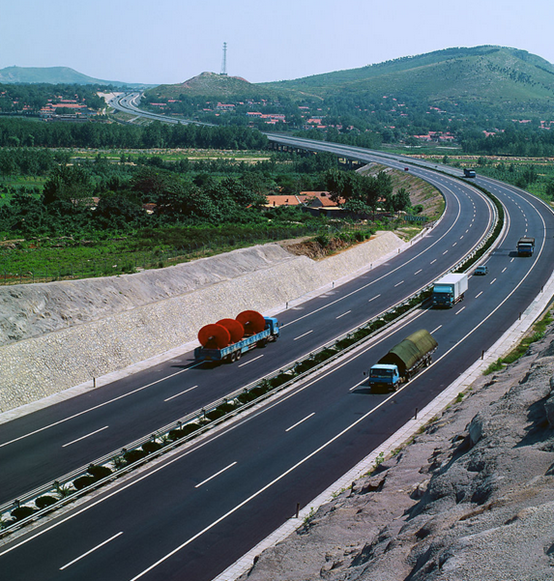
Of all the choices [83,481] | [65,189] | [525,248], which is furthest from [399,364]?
[65,189]

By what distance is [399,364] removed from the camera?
45062 mm

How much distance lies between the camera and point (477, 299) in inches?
2677

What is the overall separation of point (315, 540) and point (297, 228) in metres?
69.9

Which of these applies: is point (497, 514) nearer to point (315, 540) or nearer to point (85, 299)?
point (315, 540)

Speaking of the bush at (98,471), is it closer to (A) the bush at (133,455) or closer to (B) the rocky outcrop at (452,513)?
(A) the bush at (133,455)

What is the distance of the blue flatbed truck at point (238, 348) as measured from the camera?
160 feet

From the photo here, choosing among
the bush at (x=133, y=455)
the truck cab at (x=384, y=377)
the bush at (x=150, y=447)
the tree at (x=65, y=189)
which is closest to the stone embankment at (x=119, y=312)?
the bush at (x=150, y=447)

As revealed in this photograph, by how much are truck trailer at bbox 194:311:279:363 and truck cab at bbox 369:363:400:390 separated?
1108cm

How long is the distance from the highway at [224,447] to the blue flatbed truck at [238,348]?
84 cm

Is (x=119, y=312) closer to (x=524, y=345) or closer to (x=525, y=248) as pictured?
(x=524, y=345)

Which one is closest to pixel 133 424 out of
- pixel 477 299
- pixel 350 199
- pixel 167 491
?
pixel 167 491

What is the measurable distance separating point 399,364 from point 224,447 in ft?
48.9

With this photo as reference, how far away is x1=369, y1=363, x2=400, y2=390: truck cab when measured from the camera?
4397cm

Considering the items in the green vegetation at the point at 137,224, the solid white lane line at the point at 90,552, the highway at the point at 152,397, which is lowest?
the highway at the point at 152,397
